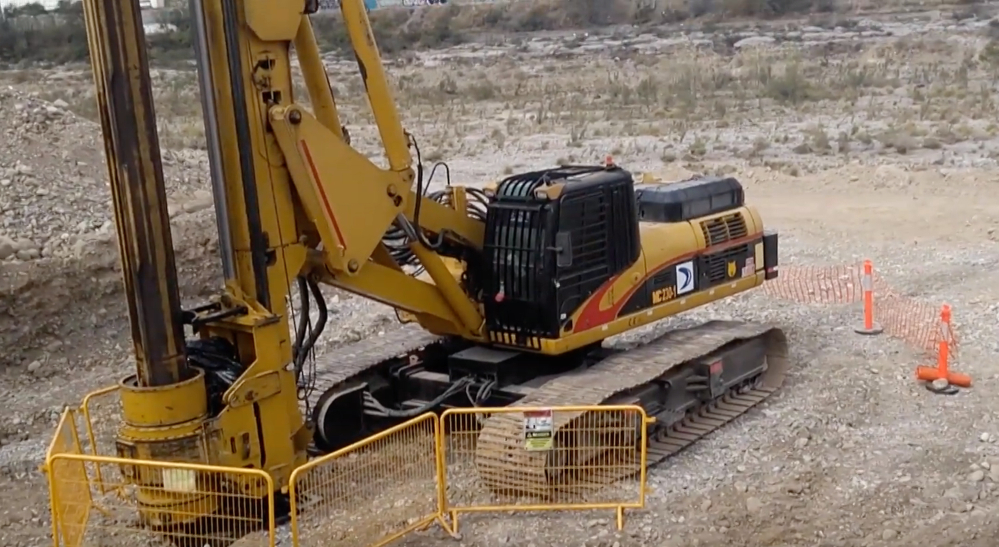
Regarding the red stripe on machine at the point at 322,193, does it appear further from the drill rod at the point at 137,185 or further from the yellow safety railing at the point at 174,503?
the yellow safety railing at the point at 174,503

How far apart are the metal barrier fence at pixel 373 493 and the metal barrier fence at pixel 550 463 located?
194 mm

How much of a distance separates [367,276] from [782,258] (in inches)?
339

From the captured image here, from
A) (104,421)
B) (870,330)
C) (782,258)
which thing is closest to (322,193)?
(104,421)

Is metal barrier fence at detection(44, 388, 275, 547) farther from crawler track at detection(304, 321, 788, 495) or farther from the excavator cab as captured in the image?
the excavator cab

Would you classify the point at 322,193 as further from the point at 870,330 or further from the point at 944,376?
the point at 870,330

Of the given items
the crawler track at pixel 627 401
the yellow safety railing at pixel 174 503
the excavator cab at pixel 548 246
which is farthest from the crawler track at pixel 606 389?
the yellow safety railing at pixel 174 503

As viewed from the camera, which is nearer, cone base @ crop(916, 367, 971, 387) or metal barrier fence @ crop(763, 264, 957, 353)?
cone base @ crop(916, 367, 971, 387)

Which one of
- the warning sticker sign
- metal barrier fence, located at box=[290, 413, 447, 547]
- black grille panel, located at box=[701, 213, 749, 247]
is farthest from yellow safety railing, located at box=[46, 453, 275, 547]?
black grille panel, located at box=[701, 213, 749, 247]

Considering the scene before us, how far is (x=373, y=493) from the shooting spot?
317 inches

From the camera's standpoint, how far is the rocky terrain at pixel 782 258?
26.8 ft

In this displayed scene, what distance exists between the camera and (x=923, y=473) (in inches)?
340

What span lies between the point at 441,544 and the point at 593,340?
7.51ft

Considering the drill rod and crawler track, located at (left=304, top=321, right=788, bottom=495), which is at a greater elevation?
the drill rod

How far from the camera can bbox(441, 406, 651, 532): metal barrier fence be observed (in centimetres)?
805
